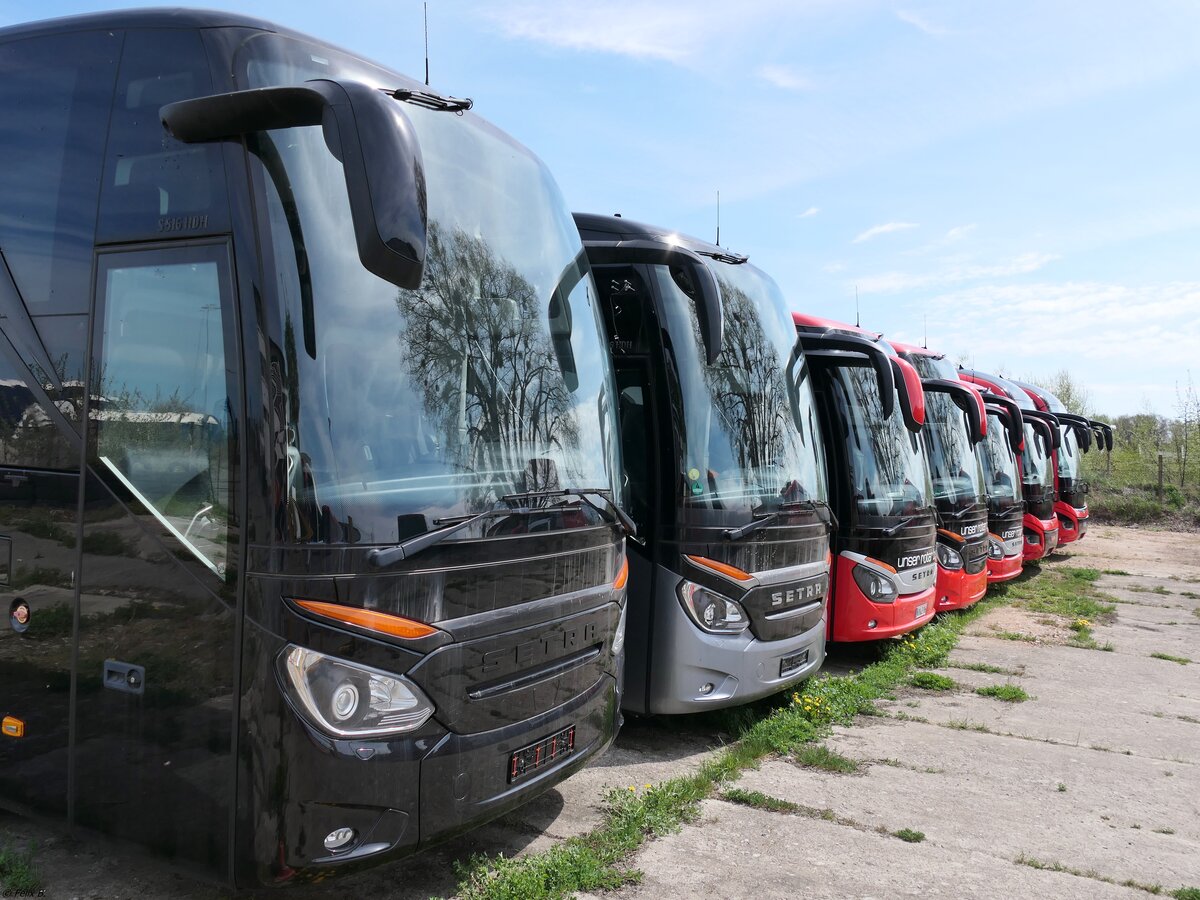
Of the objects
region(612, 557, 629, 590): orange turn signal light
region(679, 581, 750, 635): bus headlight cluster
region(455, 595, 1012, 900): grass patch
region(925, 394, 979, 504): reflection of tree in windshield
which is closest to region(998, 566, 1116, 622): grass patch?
region(925, 394, 979, 504): reflection of tree in windshield

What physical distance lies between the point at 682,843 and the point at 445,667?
1.86 m

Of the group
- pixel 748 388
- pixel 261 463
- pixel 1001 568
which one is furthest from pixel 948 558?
pixel 261 463

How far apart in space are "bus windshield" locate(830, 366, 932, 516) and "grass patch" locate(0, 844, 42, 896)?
632cm

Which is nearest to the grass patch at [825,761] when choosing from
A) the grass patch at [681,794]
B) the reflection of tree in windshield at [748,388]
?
the grass patch at [681,794]

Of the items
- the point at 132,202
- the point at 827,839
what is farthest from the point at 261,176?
the point at 827,839

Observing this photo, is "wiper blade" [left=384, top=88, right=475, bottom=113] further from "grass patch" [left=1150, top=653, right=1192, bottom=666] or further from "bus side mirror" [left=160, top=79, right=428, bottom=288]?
"grass patch" [left=1150, top=653, right=1192, bottom=666]

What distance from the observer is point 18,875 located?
380 cm

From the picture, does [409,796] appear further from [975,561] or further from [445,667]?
[975,561]

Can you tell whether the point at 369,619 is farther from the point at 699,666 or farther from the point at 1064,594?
the point at 1064,594

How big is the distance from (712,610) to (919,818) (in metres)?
1.58

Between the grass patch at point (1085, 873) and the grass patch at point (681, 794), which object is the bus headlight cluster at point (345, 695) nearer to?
the grass patch at point (681, 794)

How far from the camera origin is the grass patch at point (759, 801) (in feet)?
16.8

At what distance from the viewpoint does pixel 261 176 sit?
3.29 meters

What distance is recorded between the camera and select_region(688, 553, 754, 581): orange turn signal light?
227 inches
